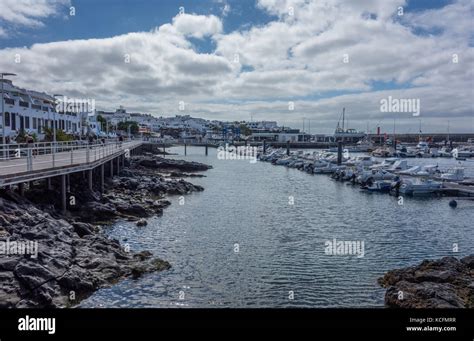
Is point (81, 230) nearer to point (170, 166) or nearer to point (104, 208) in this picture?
point (104, 208)

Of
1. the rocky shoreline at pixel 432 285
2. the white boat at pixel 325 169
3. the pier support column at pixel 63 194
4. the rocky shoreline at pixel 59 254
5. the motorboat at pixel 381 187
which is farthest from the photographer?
the white boat at pixel 325 169

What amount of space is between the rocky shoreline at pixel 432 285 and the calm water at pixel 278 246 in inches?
29.6

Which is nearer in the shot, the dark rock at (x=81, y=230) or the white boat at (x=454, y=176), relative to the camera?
the dark rock at (x=81, y=230)

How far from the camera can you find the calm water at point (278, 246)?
1662 centimetres

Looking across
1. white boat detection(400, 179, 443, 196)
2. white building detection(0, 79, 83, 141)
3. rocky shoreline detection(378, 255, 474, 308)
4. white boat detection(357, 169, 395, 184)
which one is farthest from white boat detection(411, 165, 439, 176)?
white building detection(0, 79, 83, 141)

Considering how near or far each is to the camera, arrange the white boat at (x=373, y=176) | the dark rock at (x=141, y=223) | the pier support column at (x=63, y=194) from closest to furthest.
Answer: the pier support column at (x=63, y=194) < the dark rock at (x=141, y=223) < the white boat at (x=373, y=176)

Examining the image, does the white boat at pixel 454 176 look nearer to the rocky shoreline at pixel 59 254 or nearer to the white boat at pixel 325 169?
the white boat at pixel 325 169

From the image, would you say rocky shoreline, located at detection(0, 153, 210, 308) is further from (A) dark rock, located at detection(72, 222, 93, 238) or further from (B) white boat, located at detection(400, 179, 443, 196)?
(B) white boat, located at detection(400, 179, 443, 196)

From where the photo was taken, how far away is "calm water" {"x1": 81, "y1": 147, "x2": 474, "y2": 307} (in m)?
16.6

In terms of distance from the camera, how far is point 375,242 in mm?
26109

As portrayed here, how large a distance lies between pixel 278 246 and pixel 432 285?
984 cm

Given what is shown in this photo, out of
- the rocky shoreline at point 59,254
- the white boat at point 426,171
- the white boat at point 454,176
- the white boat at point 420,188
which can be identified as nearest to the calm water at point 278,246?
the rocky shoreline at point 59,254

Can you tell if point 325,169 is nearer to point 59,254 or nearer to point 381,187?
point 381,187
